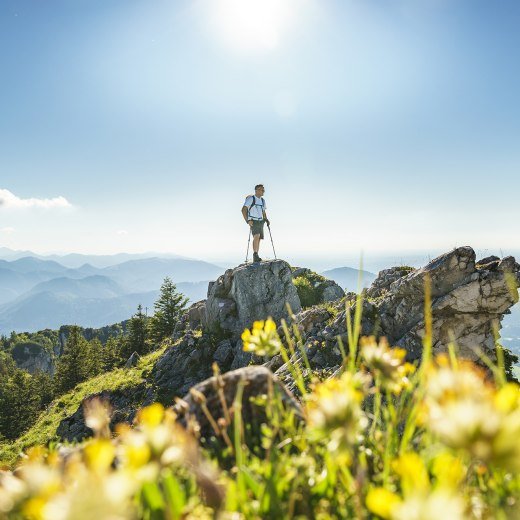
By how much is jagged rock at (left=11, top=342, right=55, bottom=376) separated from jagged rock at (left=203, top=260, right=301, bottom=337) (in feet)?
361

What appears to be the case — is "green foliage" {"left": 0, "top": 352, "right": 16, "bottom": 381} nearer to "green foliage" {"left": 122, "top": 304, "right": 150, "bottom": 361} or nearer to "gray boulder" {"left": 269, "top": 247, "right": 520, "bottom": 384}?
"green foliage" {"left": 122, "top": 304, "right": 150, "bottom": 361}

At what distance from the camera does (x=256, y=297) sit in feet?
63.3

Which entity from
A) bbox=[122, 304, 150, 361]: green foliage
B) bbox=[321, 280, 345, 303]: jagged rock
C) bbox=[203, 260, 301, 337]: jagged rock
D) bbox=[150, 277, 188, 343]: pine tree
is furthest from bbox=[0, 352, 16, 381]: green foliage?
bbox=[321, 280, 345, 303]: jagged rock

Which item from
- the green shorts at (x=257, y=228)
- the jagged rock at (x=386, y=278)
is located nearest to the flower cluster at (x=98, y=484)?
the jagged rock at (x=386, y=278)

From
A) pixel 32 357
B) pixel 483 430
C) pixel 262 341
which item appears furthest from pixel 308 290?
pixel 32 357

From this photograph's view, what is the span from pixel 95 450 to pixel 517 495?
65.0 inches

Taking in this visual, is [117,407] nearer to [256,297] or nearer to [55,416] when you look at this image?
[55,416]

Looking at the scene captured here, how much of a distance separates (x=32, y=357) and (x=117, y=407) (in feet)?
373

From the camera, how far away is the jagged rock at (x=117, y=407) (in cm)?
1698

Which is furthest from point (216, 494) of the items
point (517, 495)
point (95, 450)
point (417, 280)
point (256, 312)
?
point (256, 312)

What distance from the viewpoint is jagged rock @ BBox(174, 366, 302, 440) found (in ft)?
7.28

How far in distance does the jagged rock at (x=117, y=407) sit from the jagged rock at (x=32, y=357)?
105 metres

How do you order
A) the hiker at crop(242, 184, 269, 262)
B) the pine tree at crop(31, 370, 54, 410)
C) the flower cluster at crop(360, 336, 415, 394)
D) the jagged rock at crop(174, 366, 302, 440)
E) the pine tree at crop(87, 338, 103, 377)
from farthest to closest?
the pine tree at crop(31, 370, 54, 410) → the pine tree at crop(87, 338, 103, 377) → the hiker at crop(242, 184, 269, 262) → the jagged rock at crop(174, 366, 302, 440) → the flower cluster at crop(360, 336, 415, 394)

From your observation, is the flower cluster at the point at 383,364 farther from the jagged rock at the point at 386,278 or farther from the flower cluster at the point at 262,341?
the jagged rock at the point at 386,278
